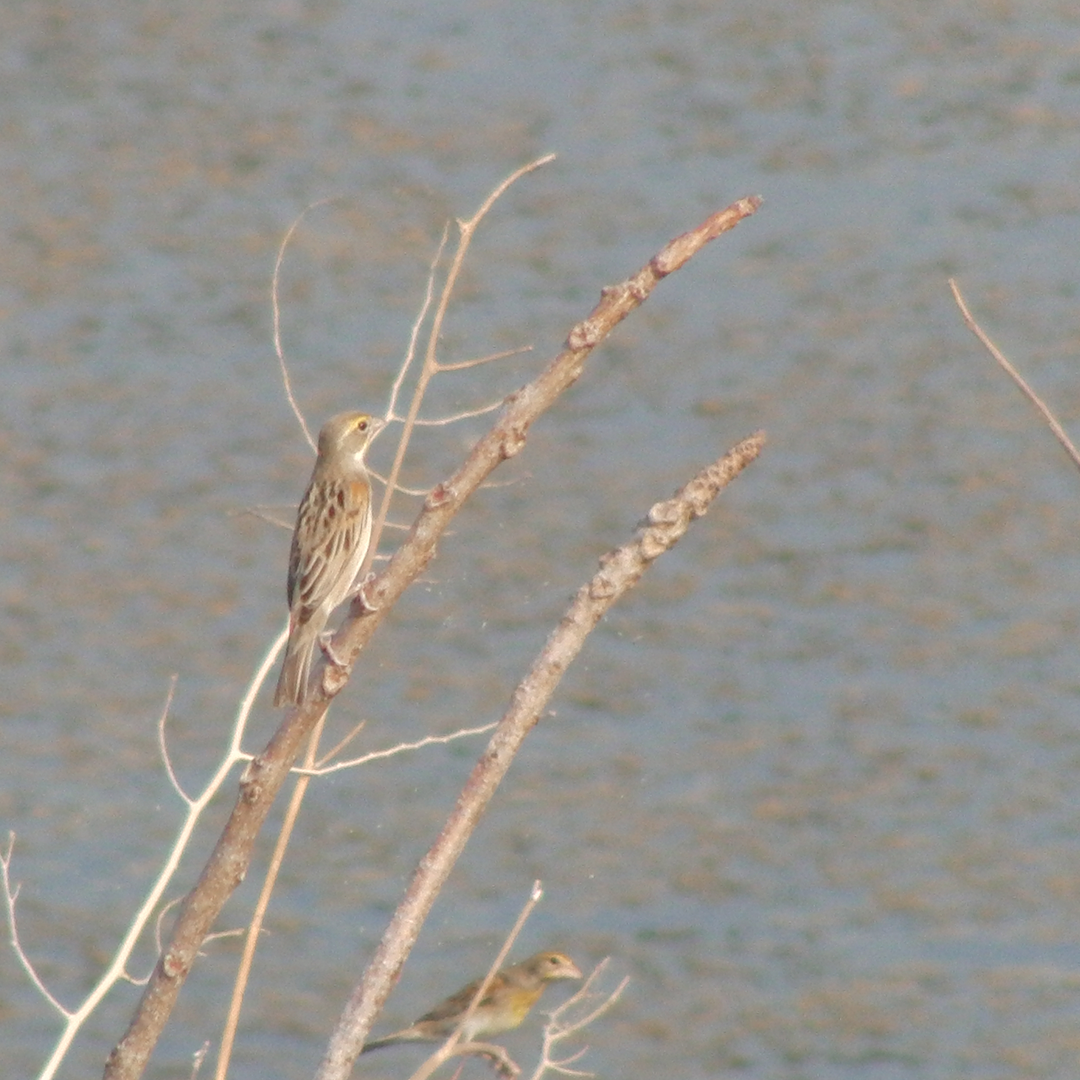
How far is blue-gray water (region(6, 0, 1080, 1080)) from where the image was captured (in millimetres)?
10617

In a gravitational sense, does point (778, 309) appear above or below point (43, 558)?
above

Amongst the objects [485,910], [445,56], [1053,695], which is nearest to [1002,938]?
[1053,695]

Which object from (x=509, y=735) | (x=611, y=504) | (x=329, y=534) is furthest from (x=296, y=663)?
(x=611, y=504)

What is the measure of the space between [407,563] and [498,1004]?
3995 mm

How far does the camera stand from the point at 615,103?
17.4 meters

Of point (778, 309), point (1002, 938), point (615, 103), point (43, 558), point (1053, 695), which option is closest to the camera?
point (1002, 938)

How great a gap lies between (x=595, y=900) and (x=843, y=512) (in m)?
3.40

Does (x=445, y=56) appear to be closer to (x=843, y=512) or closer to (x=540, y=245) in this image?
(x=540, y=245)

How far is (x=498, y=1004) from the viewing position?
24.0 feet

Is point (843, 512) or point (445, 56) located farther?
point (445, 56)

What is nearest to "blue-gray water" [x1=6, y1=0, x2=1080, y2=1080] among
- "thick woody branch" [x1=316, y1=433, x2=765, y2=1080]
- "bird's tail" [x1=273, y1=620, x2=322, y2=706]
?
"bird's tail" [x1=273, y1=620, x2=322, y2=706]

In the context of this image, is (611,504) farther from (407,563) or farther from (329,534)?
(407,563)

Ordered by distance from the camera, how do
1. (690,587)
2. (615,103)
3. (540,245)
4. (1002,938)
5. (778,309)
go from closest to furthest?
(1002,938)
(690,587)
(778,309)
(540,245)
(615,103)

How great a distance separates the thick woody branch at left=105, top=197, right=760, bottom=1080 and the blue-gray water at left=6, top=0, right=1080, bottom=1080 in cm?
561
